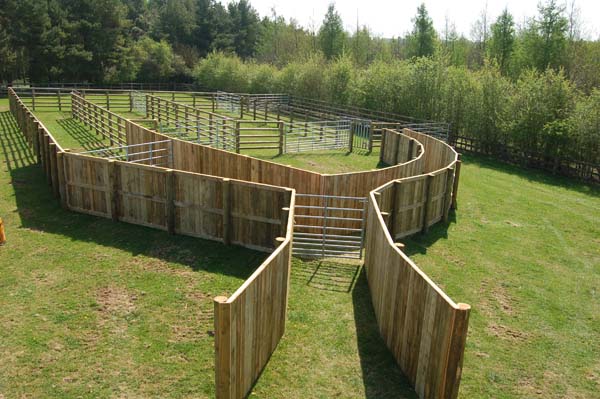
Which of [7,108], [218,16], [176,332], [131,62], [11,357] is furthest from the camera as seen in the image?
[218,16]

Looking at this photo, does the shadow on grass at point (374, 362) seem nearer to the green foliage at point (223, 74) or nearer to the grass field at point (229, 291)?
the grass field at point (229, 291)

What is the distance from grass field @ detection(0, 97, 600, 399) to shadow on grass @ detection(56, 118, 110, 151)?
7054 millimetres

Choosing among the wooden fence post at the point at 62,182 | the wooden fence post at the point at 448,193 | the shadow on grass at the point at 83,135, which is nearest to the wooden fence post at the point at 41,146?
the wooden fence post at the point at 62,182

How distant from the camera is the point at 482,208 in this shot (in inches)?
591

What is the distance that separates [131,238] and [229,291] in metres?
3.26

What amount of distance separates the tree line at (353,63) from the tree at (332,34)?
0.12 meters

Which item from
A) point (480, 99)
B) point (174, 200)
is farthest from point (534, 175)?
point (174, 200)

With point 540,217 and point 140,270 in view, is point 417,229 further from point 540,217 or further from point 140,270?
point 140,270

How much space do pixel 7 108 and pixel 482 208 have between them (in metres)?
30.0

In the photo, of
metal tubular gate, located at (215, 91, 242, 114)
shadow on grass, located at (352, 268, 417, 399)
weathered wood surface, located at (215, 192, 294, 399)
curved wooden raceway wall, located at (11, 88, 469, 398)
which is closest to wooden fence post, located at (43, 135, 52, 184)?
curved wooden raceway wall, located at (11, 88, 469, 398)

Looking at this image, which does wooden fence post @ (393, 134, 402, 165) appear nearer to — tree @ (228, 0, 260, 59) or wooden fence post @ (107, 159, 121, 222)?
wooden fence post @ (107, 159, 121, 222)

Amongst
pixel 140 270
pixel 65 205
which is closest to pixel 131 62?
pixel 65 205

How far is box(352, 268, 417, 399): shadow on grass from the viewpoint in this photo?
588 cm

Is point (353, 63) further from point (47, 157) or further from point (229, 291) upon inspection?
point (229, 291)
